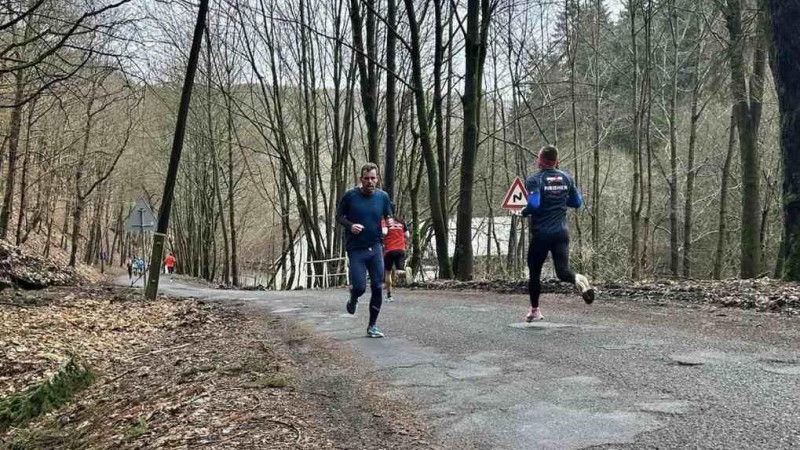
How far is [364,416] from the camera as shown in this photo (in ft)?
15.1

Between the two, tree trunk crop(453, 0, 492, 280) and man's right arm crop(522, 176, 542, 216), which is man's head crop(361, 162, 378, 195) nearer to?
man's right arm crop(522, 176, 542, 216)

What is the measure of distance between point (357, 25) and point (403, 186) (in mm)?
13757

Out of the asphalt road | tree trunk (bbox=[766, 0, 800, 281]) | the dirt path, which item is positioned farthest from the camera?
tree trunk (bbox=[766, 0, 800, 281])

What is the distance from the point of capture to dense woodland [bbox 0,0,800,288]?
49.8 ft

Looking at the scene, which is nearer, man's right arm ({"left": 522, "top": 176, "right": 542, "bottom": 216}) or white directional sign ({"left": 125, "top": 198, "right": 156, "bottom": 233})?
man's right arm ({"left": 522, "top": 176, "right": 542, "bottom": 216})

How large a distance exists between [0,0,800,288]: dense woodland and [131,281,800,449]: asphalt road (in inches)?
180

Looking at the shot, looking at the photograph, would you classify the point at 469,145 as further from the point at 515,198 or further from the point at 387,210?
the point at 387,210

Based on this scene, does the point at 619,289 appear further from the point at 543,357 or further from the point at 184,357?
the point at 184,357

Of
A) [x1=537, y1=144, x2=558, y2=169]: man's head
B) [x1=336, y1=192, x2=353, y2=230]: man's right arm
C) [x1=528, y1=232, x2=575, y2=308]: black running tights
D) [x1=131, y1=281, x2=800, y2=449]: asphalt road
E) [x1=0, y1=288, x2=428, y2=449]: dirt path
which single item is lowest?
[x1=0, y1=288, x2=428, y2=449]: dirt path

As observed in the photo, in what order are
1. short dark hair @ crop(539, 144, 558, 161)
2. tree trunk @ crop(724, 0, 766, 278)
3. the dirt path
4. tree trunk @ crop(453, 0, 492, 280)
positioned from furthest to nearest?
tree trunk @ crop(453, 0, 492, 280)
tree trunk @ crop(724, 0, 766, 278)
short dark hair @ crop(539, 144, 558, 161)
the dirt path

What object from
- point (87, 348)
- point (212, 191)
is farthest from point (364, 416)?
point (212, 191)

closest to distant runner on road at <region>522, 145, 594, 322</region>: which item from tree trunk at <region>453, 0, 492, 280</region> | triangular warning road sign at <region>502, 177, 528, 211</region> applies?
triangular warning road sign at <region>502, 177, 528, 211</region>

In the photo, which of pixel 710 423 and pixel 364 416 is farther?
pixel 364 416

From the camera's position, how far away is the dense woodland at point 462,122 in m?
15.2
